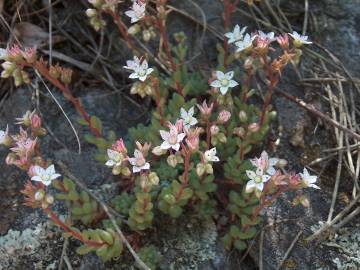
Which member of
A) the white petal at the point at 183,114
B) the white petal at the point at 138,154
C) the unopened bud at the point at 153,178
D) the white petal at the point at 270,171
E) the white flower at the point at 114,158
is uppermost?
the white petal at the point at 183,114

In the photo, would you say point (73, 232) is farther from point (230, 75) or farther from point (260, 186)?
Answer: point (230, 75)

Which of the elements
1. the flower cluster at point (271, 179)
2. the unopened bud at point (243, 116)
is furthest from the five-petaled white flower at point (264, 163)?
the unopened bud at point (243, 116)

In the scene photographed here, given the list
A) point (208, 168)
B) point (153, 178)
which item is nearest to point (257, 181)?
point (208, 168)

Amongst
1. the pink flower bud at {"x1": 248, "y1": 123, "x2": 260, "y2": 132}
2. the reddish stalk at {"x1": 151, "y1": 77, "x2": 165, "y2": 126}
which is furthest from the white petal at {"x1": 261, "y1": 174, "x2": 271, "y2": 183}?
the reddish stalk at {"x1": 151, "y1": 77, "x2": 165, "y2": 126}

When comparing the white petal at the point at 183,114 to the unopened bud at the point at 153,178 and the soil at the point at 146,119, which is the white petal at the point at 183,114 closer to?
the unopened bud at the point at 153,178

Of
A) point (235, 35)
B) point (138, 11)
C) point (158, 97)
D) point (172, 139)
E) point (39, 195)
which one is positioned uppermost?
point (138, 11)

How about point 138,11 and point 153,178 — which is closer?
point 153,178

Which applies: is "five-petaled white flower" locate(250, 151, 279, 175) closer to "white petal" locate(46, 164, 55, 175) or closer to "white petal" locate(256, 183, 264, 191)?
"white petal" locate(256, 183, 264, 191)

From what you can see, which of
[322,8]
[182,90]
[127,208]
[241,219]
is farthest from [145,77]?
[322,8]
